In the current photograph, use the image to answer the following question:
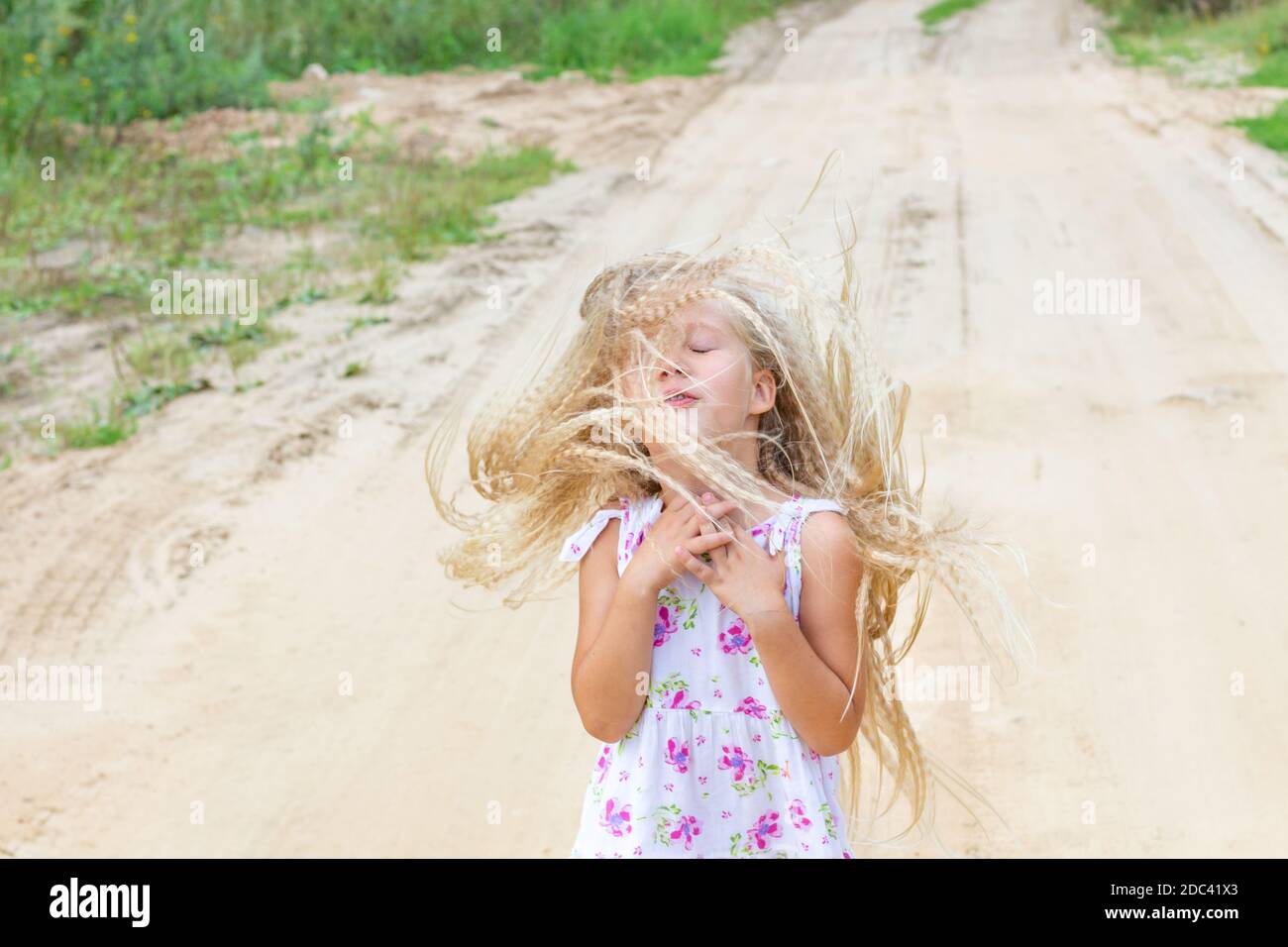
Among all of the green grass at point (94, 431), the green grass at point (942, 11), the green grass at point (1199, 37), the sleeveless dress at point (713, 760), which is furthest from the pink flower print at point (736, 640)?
the green grass at point (942, 11)

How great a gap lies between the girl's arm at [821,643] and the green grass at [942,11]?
55.2 ft

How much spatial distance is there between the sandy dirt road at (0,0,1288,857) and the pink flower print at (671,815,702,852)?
3.04 ft

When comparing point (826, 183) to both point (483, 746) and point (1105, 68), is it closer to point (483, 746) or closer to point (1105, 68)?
point (1105, 68)

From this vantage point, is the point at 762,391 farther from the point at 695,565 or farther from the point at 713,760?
the point at 713,760

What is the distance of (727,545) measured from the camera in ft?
7.95

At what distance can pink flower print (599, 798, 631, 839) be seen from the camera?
8.23 ft

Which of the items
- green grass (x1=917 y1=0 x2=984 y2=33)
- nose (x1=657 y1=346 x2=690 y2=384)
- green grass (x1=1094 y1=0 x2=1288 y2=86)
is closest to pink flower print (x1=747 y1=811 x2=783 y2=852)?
nose (x1=657 y1=346 x2=690 y2=384)

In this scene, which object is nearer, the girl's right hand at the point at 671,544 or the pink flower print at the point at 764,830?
the girl's right hand at the point at 671,544

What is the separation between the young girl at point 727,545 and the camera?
2.42 metres

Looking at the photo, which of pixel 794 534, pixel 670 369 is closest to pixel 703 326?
pixel 670 369

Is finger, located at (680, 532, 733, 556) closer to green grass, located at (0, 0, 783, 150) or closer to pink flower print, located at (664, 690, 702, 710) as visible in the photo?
pink flower print, located at (664, 690, 702, 710)

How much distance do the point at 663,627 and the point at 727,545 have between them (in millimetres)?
217

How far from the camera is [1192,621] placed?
529cm

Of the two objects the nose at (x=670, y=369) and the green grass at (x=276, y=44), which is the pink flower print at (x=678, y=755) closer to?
the nose at (x=670, y=369)
